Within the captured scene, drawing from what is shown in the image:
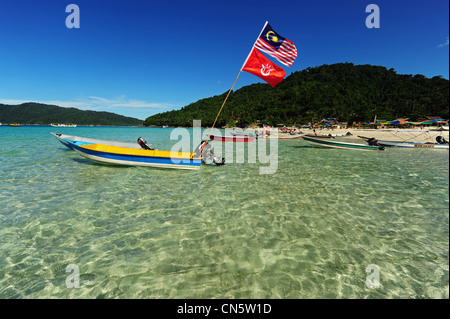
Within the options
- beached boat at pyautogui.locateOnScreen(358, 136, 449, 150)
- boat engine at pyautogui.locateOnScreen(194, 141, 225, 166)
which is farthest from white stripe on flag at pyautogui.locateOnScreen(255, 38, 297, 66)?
beached boat at pyautogui.locateOnScreen(358, 136, 449, 150)

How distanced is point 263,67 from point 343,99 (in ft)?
460

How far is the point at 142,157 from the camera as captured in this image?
12.4 metres

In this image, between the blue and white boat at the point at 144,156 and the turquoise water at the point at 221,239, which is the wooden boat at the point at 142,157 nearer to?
the blue and white boat at the point at 144,156

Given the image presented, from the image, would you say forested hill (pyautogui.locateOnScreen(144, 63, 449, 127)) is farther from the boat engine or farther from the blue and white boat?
the blue and white boat

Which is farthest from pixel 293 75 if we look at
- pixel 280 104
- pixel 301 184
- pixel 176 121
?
pixel 301 184

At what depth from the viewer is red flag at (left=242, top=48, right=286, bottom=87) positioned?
29.8ft

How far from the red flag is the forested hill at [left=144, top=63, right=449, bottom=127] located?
105 m

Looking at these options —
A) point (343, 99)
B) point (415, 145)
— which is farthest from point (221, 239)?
point (343, 99)

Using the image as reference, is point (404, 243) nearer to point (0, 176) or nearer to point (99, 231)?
point (99, 231)

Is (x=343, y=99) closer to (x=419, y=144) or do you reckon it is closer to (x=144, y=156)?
(x=419, y=144)

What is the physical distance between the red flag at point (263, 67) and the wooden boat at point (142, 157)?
650cm

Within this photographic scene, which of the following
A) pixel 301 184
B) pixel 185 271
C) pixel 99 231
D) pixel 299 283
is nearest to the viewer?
pixel 299 283

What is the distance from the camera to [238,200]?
8023mm
